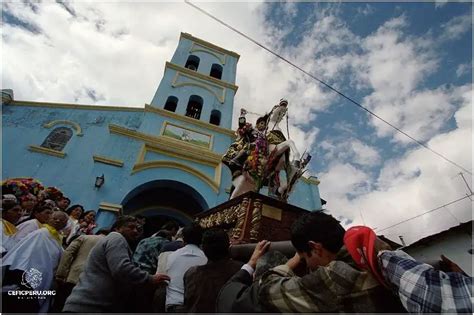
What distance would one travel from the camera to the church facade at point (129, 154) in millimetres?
7547

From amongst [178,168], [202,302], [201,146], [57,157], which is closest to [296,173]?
[202,302]

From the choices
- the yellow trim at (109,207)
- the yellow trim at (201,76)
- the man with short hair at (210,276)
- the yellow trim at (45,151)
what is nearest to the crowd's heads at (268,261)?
the man with short hair at (210,276)

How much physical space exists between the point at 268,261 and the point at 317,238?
1.59ft

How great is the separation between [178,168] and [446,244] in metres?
7.69

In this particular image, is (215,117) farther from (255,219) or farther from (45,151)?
(255,219)

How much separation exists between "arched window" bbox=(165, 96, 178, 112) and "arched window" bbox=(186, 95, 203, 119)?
65 cm

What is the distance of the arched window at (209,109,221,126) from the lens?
12.3m

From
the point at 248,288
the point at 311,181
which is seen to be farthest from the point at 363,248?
the point at 311,181

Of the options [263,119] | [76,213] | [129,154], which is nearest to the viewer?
[76,213]

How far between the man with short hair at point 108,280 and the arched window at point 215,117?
33.9 ft

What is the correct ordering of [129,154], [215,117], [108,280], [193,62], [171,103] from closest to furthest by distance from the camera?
[108,280]
[129,154]
[171,103]
[215,117]
[193,62]

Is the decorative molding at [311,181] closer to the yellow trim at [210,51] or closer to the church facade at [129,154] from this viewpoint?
the church facade at [129,154]

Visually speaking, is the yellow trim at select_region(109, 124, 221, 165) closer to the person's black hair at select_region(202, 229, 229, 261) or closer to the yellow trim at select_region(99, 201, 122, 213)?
the yellow trim at select_region(99, 201, 122, 213)

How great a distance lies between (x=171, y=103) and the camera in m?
11.9
